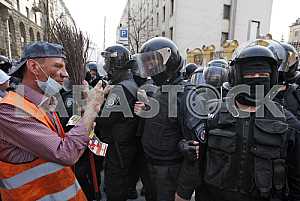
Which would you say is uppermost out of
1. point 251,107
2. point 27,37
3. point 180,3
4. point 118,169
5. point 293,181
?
point 180,3

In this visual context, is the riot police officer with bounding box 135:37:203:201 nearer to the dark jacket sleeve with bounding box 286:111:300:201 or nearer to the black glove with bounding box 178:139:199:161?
the black glove with bounding box 178:139:199:161

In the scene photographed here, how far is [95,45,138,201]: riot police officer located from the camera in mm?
2695

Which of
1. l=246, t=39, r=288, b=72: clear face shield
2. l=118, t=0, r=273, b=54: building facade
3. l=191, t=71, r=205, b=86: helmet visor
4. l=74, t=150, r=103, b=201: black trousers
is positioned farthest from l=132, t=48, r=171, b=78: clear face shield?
l=118, t=0, r=273, b=54: building facade

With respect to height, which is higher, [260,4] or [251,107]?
[260,4]

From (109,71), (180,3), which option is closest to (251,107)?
(109,71)

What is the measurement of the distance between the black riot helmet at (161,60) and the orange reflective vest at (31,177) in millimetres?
1268

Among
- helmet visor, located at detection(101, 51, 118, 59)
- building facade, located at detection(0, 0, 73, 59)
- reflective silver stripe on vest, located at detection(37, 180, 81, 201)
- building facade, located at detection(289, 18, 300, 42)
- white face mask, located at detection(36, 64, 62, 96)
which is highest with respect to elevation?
building facade, located at detection(289, 18, 300, 42)

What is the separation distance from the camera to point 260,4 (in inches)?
1018

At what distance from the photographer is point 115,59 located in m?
3.28

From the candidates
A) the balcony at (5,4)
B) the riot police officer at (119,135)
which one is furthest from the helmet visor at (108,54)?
the balcony at (5,4)

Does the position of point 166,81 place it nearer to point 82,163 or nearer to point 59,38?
point 59,38

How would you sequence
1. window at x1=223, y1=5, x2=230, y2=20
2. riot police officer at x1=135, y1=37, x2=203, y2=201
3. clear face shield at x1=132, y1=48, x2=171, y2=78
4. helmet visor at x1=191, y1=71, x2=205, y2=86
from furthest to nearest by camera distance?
window at x1=223, y1=5, x2=230, y2=20, helmet visor at x1=191, y1=71, x2=205, y2=86, clear face shield at x1=132, y1=48, x2=171, y2=78, riot police officer at x1=135, y1=37, x2=203, y2=201

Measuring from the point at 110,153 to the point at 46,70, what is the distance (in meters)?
1.51

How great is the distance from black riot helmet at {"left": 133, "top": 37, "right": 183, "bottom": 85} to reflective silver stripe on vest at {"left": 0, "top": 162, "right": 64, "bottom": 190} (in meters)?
1.40
